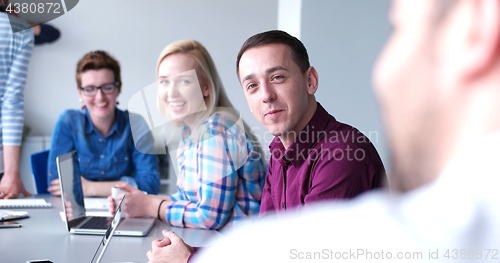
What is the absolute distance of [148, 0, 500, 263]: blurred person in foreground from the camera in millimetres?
202

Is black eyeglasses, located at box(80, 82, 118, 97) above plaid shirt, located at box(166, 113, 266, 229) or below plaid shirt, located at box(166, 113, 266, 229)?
above

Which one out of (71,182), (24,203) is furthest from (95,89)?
(71,182)

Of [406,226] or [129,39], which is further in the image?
[129,39]

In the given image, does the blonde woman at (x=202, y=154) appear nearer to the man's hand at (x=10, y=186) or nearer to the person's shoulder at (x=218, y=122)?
Result: the person's shoulder at (x=218, y=122)

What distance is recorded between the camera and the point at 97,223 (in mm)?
1331

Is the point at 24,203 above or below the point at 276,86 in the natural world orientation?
below

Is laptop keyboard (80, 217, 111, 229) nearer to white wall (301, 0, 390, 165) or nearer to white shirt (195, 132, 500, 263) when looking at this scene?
white shirt (195, 132, 500, 263)

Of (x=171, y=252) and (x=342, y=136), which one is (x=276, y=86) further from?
(x=171, y=252)

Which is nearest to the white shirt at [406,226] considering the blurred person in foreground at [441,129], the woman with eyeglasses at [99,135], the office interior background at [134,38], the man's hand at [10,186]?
the blurred person in foreground at [441,129]

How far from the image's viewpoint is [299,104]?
3.82ft

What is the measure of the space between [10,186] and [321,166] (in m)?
1.48

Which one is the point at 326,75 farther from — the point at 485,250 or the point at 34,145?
the point at 34,145

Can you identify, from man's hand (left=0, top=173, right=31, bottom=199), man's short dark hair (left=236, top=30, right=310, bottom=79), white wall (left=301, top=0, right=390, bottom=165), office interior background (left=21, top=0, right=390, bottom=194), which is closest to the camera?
man's short dark hair (left=236, top=30, right=310, bottom=79)

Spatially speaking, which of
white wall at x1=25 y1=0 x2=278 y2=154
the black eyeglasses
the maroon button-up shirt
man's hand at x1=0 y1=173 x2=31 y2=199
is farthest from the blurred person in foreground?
white wall at x1=25 y1=0 x2=278 y2=154
